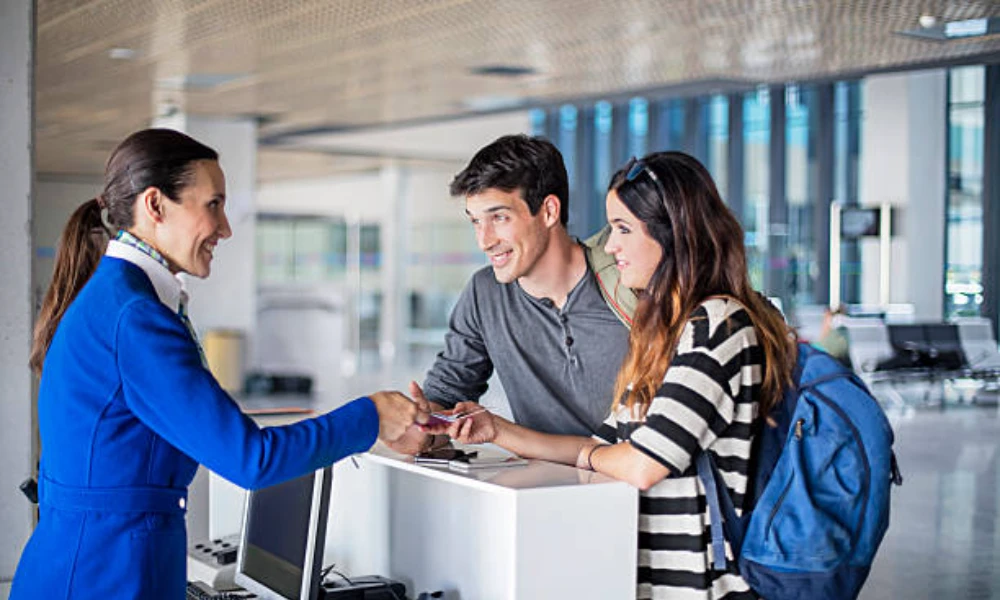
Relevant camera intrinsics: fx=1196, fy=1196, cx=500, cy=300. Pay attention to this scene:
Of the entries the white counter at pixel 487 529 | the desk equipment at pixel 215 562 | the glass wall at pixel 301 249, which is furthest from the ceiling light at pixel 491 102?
the glass wall at pixel 301 249

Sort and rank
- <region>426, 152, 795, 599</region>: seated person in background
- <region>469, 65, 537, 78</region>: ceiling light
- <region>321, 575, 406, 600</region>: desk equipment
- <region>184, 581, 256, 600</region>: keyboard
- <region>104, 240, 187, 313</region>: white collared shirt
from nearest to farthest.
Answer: <region>104, 240, 187, 313</region>: white collared shirt, <region>426, 152, 795, 599</region>: seated person in background, <region>321, 575, 406, 600</region>: desk equipment, <region>184, 581, 256, 600</region>: keyboard, <region>469, 65, 537, 78</region>: ceiling light

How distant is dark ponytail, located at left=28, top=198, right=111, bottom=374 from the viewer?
8.90 feet

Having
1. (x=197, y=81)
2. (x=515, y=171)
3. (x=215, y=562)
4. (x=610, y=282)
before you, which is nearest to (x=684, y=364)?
(x=610, y=282)

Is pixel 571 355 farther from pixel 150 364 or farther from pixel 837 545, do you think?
pixel 150 364

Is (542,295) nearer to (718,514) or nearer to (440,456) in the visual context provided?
(440,456)

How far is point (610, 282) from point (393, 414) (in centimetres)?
109

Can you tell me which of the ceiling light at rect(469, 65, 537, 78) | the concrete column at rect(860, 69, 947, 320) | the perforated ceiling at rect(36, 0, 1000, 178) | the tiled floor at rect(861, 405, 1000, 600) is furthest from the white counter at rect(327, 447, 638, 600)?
the concrete column at rect(860, 69, 947, 320)

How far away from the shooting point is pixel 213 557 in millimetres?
3746

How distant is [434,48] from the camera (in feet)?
33.5

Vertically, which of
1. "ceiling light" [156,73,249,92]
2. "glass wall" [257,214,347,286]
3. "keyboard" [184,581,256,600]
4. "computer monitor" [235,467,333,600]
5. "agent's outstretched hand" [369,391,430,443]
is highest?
"ceiling light" [156,73,249,92]

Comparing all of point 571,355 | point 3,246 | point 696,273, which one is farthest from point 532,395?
point 3,246

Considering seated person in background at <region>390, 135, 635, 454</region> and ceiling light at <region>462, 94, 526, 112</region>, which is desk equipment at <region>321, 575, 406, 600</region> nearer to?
seated person in background at <region>390, 135, 635, 454</region>

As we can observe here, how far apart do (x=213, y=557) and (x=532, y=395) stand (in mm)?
1232

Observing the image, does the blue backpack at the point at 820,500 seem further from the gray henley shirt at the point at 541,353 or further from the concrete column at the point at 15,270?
the concrete column at the point at 15,270
